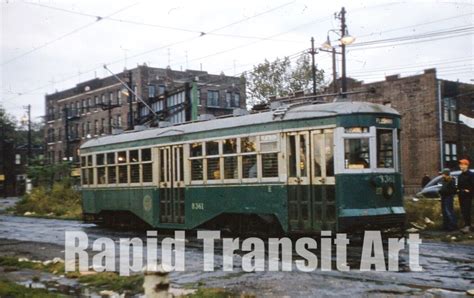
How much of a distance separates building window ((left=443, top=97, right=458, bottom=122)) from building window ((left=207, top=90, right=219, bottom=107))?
1145 inches

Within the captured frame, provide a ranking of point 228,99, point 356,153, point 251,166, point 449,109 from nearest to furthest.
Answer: point 356,153 → point 251,166 → point 449,109 → point 228,99

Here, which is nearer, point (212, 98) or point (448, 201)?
point (448, 201)

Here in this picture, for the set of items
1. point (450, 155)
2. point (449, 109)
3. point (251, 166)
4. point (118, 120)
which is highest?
point (118, 120)

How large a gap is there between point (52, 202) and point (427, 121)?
23.0 m

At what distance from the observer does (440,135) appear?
36.6 m

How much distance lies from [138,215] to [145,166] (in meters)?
1.56

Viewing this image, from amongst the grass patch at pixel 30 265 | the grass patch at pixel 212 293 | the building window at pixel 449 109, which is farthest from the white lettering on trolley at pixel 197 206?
the building window at pixel 449 109

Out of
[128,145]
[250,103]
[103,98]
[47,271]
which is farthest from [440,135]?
[103,98]

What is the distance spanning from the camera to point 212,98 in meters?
62.6

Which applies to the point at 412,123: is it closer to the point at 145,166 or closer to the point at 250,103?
the point at 250,103

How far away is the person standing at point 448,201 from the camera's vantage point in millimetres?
14961

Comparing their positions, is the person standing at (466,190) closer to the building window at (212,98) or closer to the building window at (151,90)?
the building window at (212,98)

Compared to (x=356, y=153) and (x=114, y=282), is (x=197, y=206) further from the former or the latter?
(x=114, y=282)

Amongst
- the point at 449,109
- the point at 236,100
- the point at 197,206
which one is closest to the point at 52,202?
the point at 197,206
